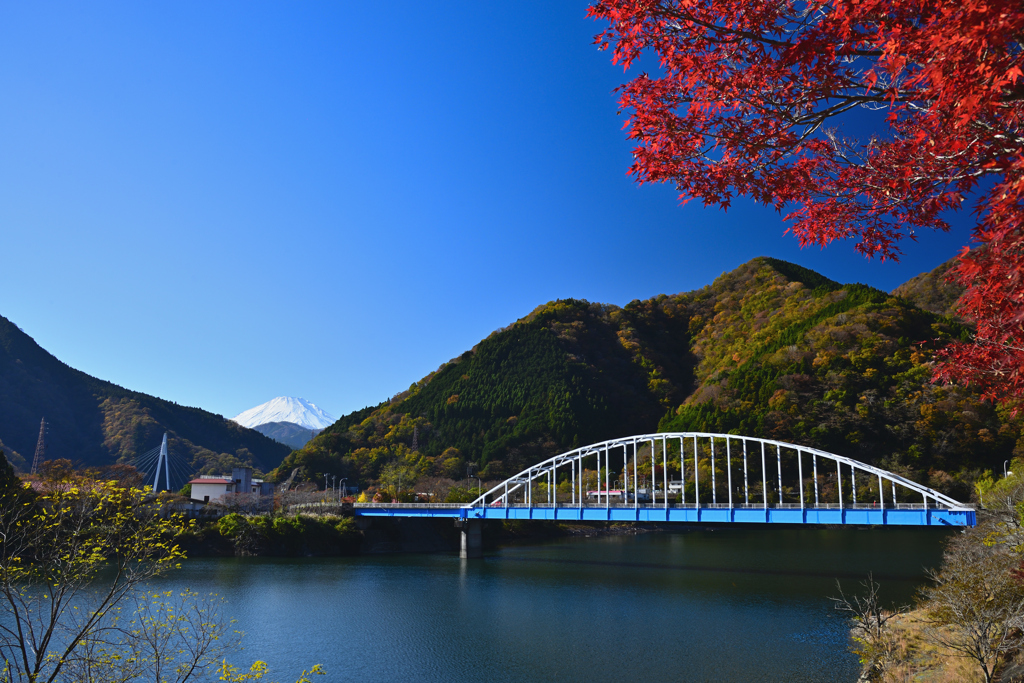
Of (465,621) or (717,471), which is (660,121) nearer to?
(465,621)

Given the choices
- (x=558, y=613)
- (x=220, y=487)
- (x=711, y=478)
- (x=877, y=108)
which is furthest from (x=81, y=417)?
(x=877, y=108)

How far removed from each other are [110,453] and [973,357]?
104733 mm

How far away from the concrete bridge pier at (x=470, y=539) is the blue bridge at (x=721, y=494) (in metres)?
0.08

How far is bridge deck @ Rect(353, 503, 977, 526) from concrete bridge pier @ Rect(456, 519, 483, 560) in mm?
624

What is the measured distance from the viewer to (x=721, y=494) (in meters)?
59.3

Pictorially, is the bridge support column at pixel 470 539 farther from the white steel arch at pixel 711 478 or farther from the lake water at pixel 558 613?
the lake water at pixel 558 613

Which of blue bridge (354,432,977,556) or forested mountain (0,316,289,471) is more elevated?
forested mountain (0,316,289,471)

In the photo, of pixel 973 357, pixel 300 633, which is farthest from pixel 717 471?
pixel 973 357

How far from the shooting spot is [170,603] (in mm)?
24266

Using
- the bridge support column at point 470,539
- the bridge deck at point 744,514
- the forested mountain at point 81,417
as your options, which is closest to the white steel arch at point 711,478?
the bridge support column at point 470,539

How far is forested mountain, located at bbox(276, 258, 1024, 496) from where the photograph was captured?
5856cm

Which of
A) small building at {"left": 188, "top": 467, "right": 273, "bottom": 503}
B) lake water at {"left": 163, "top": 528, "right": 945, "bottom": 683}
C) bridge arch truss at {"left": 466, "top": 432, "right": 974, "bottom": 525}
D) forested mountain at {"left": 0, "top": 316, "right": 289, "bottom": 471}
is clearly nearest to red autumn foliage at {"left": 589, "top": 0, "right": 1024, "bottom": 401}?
lake water at {"left": 163, "top": 528, "right": 945, "bottom": 683}

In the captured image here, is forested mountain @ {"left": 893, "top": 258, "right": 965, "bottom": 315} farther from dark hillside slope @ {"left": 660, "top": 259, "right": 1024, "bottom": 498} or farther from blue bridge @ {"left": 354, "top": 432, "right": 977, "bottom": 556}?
blue bridge @ {"left": 354, "top": 432, "right": 977, "bottom": 556}

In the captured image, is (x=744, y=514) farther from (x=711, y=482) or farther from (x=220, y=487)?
(x=220, y=487)
